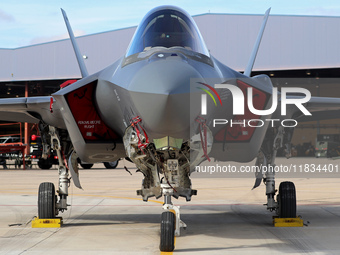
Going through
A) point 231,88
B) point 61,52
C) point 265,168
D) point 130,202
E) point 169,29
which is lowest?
point 130,202

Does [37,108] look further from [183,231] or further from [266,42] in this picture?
[266,42]

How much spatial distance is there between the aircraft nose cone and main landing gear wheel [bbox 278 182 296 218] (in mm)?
3853

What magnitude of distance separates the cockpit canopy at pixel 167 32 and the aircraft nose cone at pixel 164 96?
96 centimetres

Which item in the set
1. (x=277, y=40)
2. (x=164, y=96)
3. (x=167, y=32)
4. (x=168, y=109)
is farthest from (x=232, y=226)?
(x=277, y=40)

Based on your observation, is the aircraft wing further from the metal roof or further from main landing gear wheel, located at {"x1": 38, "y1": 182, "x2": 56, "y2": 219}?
the metal roof

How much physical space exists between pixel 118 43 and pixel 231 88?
34053 millimetres

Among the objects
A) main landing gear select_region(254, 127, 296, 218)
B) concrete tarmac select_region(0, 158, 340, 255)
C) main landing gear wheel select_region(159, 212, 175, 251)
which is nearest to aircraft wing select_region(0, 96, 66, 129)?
concrete tarmac select_region(0, 158, 340, 255)

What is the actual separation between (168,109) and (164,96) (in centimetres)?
16

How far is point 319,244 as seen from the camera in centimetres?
730

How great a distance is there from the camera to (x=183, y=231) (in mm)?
8430

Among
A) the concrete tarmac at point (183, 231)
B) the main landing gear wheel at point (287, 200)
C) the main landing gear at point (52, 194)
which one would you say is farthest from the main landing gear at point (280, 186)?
the main landing gear at point (52, 194)

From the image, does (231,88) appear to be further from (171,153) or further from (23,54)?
(23,54)

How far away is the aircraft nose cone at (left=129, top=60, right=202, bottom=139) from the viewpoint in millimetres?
5436

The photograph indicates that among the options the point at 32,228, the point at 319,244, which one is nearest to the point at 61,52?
the point at 32,228
